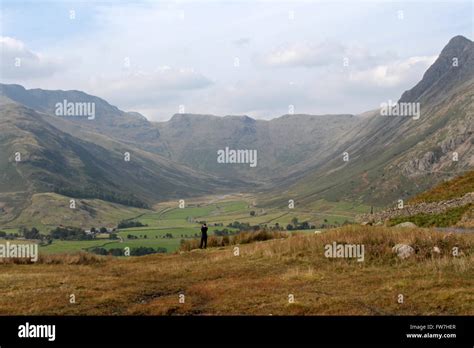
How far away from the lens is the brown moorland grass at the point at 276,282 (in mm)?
20031

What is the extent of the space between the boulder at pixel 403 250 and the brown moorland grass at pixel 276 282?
1.36 feet

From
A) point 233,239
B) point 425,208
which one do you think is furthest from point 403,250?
point 425,208

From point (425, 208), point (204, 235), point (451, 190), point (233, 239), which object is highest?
point (451, 190)

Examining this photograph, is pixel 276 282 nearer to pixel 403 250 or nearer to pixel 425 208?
pixel 403 250

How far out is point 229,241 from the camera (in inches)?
1935

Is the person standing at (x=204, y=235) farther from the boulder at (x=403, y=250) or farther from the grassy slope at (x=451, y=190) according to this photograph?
the grassy slope at (x=451, y=190)

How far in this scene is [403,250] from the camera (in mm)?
29609

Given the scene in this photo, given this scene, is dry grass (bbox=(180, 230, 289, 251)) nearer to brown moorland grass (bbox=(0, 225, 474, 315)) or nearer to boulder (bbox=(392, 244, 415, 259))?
brown moorland grass (bbox=(0, 225, 474, 315))

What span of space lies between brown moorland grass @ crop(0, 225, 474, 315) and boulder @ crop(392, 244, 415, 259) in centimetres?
42

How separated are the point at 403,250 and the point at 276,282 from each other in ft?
30.1

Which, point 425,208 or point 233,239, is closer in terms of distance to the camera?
point 233,239

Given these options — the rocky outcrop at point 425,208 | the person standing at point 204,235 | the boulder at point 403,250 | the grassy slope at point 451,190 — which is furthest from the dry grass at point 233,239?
the grassy slope at point 451,190
